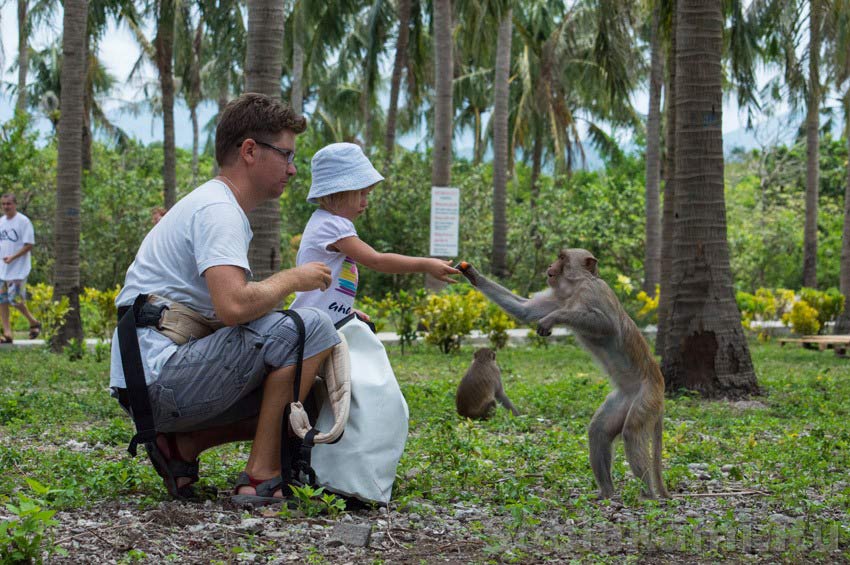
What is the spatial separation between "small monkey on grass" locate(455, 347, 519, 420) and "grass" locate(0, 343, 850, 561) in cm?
13

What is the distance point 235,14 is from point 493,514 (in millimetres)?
23473

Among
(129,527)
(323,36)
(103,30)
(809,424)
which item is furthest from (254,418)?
(323,36)

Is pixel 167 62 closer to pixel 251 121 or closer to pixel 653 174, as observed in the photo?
pixel 653 174

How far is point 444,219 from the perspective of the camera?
51.5 feet

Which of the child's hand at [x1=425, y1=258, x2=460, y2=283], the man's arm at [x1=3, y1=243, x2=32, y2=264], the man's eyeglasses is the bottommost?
the child's hand at [x1=425, y1=258, x2=460, y2=283]

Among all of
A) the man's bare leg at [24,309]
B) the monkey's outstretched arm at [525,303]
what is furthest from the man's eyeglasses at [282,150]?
the man's bare leg at [24,309]

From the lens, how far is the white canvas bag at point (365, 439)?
4.45 metres

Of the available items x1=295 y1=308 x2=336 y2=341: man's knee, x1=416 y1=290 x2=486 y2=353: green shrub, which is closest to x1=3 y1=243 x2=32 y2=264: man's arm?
x1=416 y1=290 x2=486 y2=353: green shrub

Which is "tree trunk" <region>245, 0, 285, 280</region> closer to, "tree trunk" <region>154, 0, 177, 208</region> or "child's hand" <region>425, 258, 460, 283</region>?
"child's hand" <region>425, 258, 460, 283</region>

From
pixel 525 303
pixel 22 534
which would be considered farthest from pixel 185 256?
pixel 525 303

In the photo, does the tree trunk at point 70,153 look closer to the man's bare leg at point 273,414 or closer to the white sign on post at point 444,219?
the white sign on post at point 444,219

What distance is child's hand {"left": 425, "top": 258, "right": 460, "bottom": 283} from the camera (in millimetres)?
4859

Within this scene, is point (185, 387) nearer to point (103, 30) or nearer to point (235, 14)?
point (103, 30)

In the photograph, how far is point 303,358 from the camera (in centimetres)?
428
